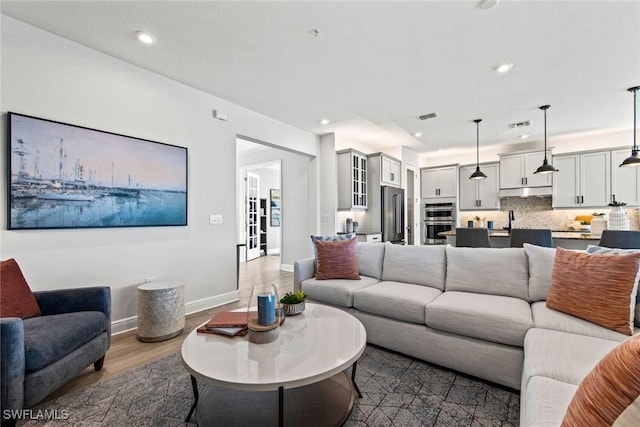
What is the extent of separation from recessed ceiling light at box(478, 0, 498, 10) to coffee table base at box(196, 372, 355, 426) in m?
2.90

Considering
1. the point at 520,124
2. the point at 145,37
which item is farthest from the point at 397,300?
the point at 520,124

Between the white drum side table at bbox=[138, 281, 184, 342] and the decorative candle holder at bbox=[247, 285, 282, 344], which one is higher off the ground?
the decorative candle holder at bbox=[247, 285, 282, 344]

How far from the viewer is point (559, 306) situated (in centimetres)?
196

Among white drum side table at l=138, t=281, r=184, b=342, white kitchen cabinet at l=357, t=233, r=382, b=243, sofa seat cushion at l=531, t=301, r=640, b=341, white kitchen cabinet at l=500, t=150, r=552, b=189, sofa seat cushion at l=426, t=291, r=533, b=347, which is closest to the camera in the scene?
sofa seat cushion at l=531, t=301, r=640, b=341

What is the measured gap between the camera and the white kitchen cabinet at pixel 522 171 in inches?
237

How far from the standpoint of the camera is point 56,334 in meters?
1.75

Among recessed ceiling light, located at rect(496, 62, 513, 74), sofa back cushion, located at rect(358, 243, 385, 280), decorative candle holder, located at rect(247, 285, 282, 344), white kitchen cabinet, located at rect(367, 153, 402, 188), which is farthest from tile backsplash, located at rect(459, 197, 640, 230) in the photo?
decorative candle holder, located at rect(247, 285, 282, 344)

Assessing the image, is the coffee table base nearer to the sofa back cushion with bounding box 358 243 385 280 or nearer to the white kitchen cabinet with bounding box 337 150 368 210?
the sofa back cushion with bounding box 358 243 385 280

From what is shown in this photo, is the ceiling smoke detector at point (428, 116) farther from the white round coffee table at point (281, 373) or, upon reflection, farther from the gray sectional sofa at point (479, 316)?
the white round coffee table at point (281, 373)

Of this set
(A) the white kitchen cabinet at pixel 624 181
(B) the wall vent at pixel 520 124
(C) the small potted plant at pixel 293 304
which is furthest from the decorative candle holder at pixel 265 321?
(A) the white kitchen cabinet at pixel 624 181

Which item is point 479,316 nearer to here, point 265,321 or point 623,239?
point 265,321

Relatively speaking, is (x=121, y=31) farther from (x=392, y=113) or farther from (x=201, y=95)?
(x=392, y=113)

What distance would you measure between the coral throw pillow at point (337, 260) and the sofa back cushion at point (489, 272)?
0.95 meters

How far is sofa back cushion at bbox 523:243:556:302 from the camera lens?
7.32 ft
